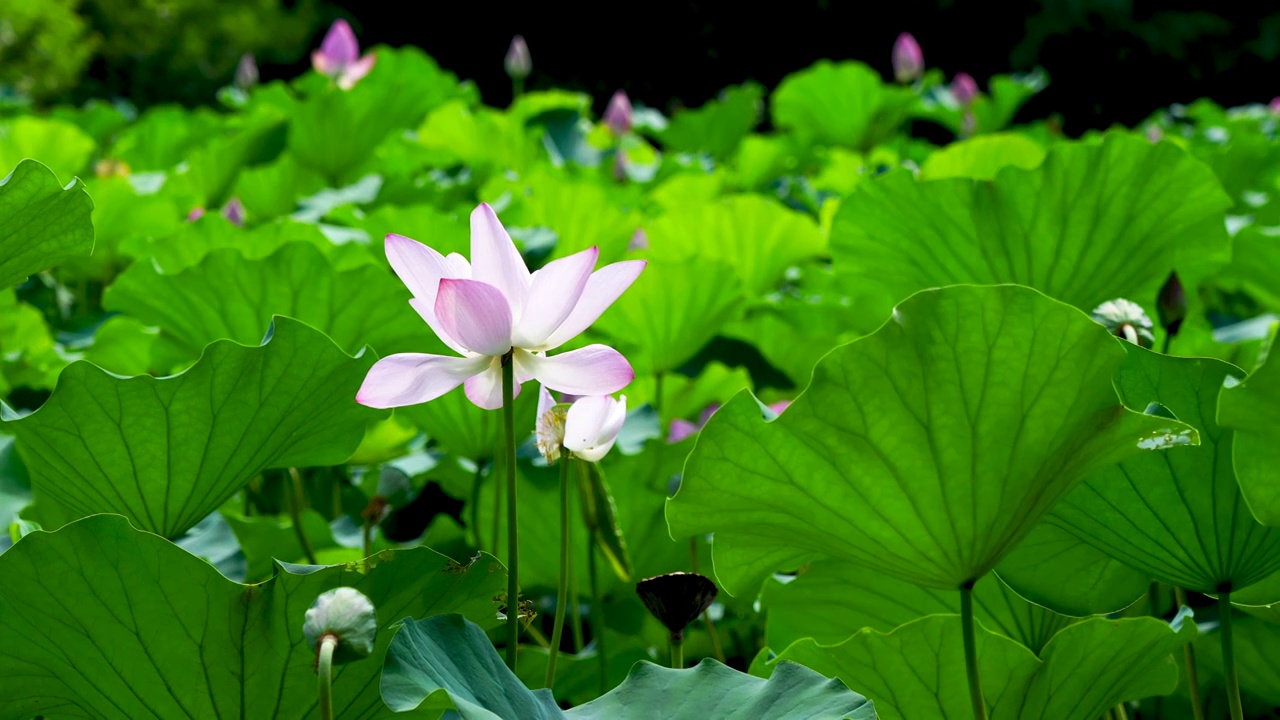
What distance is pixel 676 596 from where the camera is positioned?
2.34 ft

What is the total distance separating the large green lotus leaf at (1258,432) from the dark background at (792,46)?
6401 millimetres

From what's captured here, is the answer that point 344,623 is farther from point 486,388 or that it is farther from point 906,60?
point 906,60

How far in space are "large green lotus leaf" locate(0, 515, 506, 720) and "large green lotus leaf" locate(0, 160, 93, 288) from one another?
23cm

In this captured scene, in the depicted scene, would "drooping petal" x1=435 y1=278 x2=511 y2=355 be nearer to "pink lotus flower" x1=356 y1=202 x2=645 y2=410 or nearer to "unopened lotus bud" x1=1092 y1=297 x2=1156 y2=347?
"pink lotus flower" x1=356 y1=202 x2=645 y2=410

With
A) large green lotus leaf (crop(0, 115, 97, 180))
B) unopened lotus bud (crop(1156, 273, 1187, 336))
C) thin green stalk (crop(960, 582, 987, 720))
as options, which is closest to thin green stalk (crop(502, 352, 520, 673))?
thin green stalk (crop(960, 582, 987, 720))

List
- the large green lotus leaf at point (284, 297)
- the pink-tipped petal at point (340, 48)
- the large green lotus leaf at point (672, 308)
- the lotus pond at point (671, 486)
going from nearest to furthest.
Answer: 1. the lotus pond at point (671, 486)
2. the large green lotus leaf at point (284, 297)
3. the large green lotus leaf at point (672, 308)
4. the pink-tipped petal at point (340, 48)

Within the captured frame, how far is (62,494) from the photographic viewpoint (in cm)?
78

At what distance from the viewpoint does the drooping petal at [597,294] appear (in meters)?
0.64

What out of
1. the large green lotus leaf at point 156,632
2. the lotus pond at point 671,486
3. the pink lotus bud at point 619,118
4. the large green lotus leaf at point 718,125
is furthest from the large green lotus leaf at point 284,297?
the large green lotus leaf at point 718,125

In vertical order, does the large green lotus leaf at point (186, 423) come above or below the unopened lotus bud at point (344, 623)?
below

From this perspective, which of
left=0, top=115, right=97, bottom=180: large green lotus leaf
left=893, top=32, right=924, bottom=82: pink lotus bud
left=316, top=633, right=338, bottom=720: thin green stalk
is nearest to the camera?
left=316, top=633, right=338, bottom=720: thin green stalk

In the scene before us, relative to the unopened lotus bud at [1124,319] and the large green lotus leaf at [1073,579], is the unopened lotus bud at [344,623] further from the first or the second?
the unopened lotus bud at [1124,319]

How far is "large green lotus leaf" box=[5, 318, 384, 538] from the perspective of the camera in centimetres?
73

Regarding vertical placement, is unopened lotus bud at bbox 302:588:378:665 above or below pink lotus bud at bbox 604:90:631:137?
above
